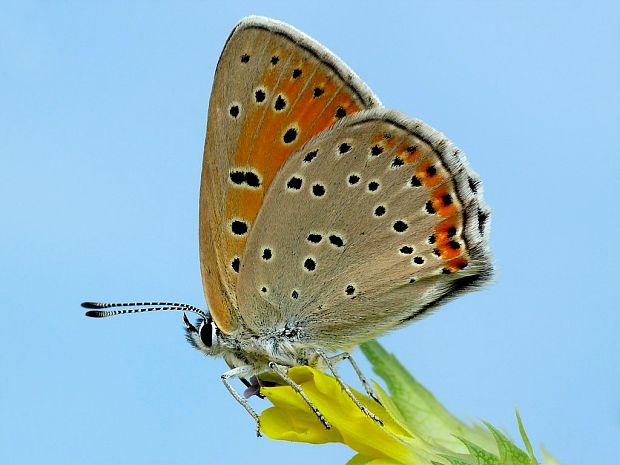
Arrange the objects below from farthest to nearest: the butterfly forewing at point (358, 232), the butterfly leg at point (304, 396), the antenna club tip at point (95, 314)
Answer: the antenna club tip at point (95, 314) < the butterfly forewing at point (358, 232) < the butterfly leg at point (304, 396)

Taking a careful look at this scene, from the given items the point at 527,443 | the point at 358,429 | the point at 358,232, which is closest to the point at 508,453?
the point at 527,443

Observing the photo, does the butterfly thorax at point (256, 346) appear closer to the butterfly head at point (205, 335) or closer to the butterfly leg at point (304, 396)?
the butterfly head at point (205, 335)

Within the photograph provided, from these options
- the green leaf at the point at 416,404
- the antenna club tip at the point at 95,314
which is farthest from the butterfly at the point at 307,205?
the antenna club tip at the point at 95,314

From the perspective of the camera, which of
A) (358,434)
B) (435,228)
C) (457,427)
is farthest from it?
(457,427)

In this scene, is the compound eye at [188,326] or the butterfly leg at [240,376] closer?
the butterfly leg at [240,376]

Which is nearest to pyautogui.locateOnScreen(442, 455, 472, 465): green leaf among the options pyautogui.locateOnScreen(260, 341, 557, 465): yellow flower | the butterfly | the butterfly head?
pyautogui.locateOnScreen(260, 341, 557, 465): yellow flower

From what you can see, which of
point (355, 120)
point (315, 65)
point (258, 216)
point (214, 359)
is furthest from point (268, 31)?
point (214, 359)

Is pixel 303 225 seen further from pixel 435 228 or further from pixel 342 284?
pixel 435 228

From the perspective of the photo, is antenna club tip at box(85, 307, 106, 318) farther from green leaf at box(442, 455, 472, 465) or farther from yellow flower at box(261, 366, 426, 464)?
green leaf at box(442, 455, 472, 465)
